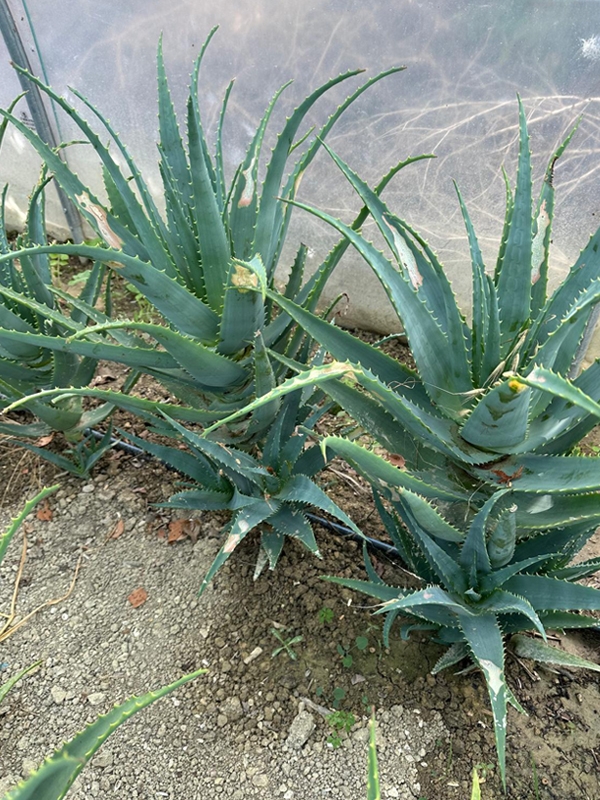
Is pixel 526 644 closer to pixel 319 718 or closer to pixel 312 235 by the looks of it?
pixel 319 718

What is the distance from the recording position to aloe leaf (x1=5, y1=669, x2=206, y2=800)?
58 cm

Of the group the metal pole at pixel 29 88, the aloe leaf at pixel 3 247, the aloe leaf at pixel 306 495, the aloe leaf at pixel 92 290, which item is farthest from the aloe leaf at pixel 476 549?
the metal pole at pixel 29 88

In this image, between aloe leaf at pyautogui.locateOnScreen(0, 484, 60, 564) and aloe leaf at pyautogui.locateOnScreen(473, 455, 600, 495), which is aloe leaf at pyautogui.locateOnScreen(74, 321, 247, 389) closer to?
aloe leaf at pyautogui.locateOnScreen(0, 484, 60, 564)

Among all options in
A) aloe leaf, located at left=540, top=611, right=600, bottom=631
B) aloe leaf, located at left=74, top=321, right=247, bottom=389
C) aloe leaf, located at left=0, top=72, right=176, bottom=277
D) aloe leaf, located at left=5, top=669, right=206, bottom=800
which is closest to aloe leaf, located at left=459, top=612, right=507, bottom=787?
aloe leaf, located at left=540, top=611, right=600, bottom=631

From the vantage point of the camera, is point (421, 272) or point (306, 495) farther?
point (306, 495)

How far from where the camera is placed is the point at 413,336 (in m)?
0.94

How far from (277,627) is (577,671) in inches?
28.5

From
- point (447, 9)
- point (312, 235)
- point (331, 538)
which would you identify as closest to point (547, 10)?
point (447, 9)

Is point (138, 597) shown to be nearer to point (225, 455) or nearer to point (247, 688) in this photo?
point (247, 688)

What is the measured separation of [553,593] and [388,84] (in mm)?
1692

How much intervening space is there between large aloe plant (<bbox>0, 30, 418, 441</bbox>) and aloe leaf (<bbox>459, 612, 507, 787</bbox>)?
635 mm

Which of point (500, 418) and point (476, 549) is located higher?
point (500, 418)

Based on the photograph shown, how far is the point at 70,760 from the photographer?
0.62m

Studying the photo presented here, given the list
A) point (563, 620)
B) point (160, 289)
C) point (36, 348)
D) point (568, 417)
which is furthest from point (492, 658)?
point (36, 348)
